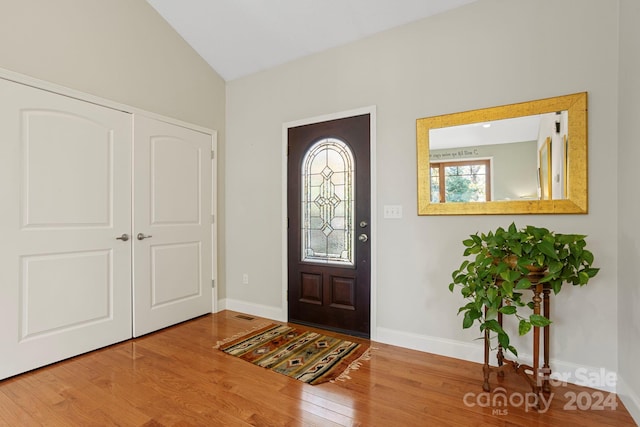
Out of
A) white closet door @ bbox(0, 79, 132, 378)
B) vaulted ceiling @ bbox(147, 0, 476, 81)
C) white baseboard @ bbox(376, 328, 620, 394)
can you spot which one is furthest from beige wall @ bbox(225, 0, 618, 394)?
white closet door @ bbox(0, 79, 132, 378)

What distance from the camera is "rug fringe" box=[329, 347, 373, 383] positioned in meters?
2.24

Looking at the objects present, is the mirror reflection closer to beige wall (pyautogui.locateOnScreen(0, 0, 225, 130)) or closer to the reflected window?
the reflected window

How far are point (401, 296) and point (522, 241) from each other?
→ 1189 mm

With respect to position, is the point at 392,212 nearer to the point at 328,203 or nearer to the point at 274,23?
the point at 328,203

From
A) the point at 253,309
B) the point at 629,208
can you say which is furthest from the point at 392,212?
the point at 253,309

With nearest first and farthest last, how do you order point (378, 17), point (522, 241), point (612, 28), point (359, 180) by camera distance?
point (522, 241), point (612, 28), point (378, 17), point (359, 180)

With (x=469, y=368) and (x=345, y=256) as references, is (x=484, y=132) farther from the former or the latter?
(x=469, y=368)

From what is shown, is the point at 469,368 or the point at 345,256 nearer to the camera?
the point at 469,368

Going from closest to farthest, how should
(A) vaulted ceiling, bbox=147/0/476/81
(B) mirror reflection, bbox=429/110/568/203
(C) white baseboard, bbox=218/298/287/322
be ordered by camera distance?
(B) mirror reflection, bbox=429/110/568/203
(A) vaulted ceiling, bbox=147/0/476/81
(C) white baseboard, bbox=218/298/287/322

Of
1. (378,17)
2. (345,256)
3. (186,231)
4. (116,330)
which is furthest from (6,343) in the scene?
(378,17)

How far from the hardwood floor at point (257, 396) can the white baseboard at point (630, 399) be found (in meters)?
0.05

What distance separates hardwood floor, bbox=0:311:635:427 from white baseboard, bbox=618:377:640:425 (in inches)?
2.0

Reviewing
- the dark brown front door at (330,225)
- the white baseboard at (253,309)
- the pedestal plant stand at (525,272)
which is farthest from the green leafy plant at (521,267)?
the white baseboard at (253,309)

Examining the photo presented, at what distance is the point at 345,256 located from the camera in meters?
3.10
